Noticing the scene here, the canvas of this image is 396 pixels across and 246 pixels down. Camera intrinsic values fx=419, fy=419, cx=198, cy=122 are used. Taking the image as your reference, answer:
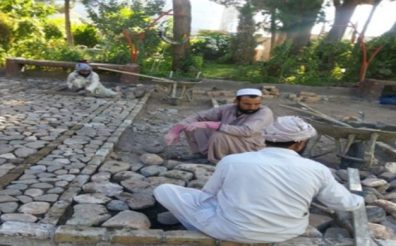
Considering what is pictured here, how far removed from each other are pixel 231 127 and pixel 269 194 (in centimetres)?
220

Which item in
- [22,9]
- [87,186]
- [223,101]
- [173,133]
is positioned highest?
[22,9]

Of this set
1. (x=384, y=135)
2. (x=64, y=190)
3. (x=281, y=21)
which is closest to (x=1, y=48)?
(x=281, y=21)

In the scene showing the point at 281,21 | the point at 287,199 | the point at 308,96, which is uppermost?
the point at 281,21

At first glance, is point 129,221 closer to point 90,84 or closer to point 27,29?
point 90,84

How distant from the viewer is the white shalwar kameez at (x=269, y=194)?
8.78ft

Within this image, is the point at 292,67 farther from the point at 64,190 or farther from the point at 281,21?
the point at 64,190

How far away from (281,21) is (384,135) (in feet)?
29.1

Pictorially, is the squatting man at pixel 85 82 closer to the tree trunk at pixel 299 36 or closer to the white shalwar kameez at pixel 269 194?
the tree trunk at pixel 299 36

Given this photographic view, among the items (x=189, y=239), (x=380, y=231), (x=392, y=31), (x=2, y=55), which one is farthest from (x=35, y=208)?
(x=392, y=31)

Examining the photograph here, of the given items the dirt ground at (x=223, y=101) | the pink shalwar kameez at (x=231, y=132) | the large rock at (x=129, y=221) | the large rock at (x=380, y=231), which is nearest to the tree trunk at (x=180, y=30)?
the dirt ground at (x=223, y=101)

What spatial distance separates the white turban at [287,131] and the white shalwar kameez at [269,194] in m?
0.07

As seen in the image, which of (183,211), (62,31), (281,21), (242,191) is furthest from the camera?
(62,31)

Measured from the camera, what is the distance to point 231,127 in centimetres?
486

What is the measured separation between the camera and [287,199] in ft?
8.98
